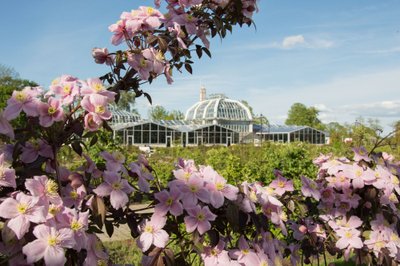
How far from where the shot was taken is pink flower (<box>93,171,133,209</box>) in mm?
1140

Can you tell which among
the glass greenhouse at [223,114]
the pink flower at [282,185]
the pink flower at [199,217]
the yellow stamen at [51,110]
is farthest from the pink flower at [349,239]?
the glass greenhouse at [223,114]

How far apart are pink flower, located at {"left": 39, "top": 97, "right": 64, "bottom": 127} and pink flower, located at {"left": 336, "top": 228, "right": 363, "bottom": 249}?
4.48 ft

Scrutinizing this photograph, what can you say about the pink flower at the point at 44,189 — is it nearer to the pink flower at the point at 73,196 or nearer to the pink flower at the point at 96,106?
the pink flower at the point at 73,196

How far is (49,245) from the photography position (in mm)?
956

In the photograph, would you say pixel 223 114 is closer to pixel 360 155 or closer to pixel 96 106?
pixel 360 155

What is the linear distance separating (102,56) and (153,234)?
2.25 feet

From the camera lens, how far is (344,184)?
6.35 feet

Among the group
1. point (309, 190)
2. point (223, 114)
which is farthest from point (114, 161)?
point (223, 114)

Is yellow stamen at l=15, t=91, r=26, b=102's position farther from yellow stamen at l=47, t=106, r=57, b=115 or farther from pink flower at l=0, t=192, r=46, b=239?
pink flower at l=0, t=192, r=46, b=239

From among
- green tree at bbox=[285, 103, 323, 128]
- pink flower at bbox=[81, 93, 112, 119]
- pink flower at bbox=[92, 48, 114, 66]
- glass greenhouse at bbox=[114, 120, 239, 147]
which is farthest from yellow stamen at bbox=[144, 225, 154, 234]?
green tree at bbox=[285, 103, 323, 128]

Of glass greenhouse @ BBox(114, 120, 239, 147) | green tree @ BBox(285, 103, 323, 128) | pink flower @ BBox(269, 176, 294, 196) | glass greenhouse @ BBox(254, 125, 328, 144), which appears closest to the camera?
pink flower @ BBox(269, 176, 294, 196)

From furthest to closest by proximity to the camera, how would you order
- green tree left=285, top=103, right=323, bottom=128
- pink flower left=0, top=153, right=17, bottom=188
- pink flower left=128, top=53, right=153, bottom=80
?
green tree left=285, top=103, right=323, bottom=128
pink flower left=128, top=53, right=153, bottom=80
pink flower left=0, top=153, right=17, bottom=188

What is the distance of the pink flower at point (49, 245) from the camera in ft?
3.10

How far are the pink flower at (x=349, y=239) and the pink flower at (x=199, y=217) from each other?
0.93 meters
